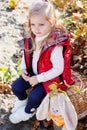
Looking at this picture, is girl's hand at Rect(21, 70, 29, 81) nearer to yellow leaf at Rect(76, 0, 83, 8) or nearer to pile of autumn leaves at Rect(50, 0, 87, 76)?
pile of autumn leaves at Rect(50, 0, 87, 76)

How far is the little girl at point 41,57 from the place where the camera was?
10.00ft

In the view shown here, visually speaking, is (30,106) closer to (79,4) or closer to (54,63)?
(54,63)

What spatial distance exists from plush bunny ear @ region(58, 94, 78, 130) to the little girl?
0.16 meters

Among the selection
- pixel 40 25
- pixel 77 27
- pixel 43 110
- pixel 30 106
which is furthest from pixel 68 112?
pixel 77 27

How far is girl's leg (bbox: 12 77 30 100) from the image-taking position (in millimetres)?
3414

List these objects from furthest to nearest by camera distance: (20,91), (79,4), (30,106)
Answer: (79,4) → (20,91) → (30,106)

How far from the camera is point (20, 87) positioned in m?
3.42

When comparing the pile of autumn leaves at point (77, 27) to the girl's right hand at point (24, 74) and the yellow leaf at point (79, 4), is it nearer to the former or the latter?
the yellow leaf at point (79, 4)

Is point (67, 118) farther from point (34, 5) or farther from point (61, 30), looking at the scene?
point (34, 5)

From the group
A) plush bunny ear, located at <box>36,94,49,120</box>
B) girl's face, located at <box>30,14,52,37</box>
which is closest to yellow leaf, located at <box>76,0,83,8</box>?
girl's face, located at <box>30,14,52,37</box>

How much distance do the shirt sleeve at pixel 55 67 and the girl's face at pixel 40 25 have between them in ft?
0.54

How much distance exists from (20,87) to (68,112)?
0.53 m

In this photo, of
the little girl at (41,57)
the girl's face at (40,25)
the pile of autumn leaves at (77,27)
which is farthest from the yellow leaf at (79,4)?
the girl's face at (40,25)

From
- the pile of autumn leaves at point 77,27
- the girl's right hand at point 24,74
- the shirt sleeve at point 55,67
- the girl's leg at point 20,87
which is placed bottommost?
the pile of autumn leaves at point 77,27
